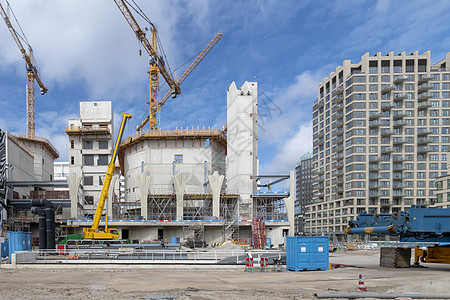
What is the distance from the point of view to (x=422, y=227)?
22359 millimetres

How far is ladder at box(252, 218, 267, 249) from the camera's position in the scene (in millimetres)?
55125

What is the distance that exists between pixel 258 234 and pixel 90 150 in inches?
1675

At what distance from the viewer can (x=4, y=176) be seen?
59375 millimetres

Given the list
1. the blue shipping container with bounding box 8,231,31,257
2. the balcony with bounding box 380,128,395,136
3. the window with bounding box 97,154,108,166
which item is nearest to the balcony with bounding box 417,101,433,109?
the balcony with bounding box 380,128,395,136

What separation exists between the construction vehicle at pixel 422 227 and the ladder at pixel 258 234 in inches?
1235

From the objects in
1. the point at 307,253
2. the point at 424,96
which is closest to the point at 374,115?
the point at 424,96

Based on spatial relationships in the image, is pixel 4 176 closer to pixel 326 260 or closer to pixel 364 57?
pixel 326 260

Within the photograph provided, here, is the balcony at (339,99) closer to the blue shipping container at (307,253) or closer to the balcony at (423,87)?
the balcony at (423,87)

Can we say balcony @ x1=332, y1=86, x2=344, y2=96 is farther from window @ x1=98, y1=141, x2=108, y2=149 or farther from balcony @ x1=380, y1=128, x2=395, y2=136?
window @ x1=98, y1=141, x2=108, y2=149

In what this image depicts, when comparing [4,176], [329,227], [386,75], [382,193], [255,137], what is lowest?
[329,227]

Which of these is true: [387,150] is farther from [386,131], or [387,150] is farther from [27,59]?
[27,59]

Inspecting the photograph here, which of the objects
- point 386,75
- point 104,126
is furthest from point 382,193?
point 104,126

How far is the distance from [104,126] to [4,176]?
24321 mm

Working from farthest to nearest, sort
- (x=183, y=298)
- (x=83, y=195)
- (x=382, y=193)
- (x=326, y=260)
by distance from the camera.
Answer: (x=382, y=193)
(x=83, y=195)
(x=326, y=260)
(x=183, y=298)
